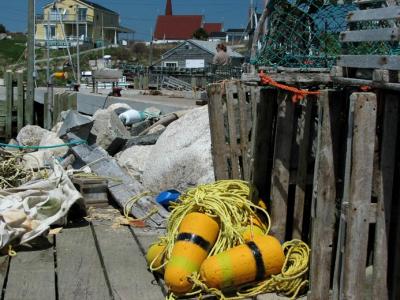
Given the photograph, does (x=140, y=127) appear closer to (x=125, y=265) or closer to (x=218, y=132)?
(x=218, y=132)

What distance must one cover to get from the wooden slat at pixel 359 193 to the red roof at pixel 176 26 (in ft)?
392

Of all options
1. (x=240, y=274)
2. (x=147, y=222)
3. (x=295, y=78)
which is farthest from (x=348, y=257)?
(x=147, y=222)

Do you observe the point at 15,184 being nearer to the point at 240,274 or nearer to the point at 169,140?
the point at 169,140

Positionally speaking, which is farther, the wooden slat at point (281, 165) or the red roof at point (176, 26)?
the red roof at point (176, 26)

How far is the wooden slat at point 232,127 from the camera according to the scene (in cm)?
655

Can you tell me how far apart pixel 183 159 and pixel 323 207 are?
3.51 meters

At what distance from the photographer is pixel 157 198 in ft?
23.5

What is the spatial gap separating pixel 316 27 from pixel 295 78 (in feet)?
1.44

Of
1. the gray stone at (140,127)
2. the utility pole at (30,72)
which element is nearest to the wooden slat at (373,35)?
the gray stone at (140,127)

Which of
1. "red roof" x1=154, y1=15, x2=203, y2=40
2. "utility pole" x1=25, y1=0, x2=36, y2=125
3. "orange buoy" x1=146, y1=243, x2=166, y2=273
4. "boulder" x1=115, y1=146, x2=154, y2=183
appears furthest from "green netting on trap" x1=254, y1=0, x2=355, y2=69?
"red roof" x1=154, y1=15, x2=203, y2=40

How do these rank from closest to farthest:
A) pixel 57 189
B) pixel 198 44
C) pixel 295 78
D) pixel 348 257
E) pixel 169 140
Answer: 1. pixel 348 257
2. pixel 295 78
3. pixel 57 189
4. pixel 169 140
5. pixel 198 44

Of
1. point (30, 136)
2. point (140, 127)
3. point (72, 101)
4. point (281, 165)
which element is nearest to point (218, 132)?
point (281, 165)

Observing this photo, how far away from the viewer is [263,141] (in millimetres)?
5211

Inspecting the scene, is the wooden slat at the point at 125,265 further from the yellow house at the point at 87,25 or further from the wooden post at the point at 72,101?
→ the yellow house at the point at 87,25
